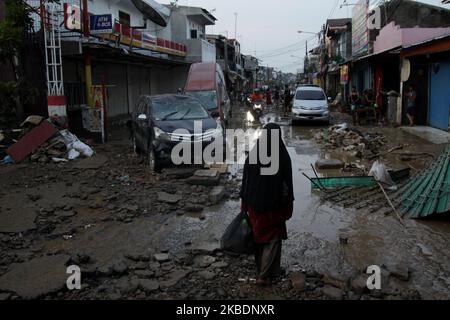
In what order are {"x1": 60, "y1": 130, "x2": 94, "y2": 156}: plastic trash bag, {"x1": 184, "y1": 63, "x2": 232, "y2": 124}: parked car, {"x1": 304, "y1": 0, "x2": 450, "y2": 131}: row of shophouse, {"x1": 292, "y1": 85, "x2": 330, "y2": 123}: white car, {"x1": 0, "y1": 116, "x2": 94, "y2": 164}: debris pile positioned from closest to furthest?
{"x1": 0, "y1": 116, "x2": 94, "y2": 164}: debris pile < {"x1": 60, "y1": 130, "x2": 94, "y2": 156}: plastic trash bag < {"x1": 304, "y1": 0, "x2": 450, "y2": 131}: row of shophouse < {"x1": 184, "y1": 63, "x2": 232, "y2": 124}: parked car < {"x1": 292, "y1": 85, "x2": 330, "y2": 123}: white car

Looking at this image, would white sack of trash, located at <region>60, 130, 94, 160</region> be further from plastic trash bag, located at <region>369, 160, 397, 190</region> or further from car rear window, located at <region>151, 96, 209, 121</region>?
plastic trash bag, located at <region>369, 160, 397, 190</region>

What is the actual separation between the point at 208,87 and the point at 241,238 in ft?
47.1

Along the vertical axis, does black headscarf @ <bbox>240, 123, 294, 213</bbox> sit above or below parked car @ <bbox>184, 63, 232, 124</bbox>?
below

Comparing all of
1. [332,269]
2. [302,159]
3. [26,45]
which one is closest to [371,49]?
[302,159]

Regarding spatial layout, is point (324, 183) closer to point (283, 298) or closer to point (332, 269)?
point (332, 269)

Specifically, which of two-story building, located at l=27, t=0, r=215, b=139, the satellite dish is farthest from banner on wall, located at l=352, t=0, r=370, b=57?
two-story building, located at l=27, t=0, r=215, b=139

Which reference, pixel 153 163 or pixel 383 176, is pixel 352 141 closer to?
pixel 383 176

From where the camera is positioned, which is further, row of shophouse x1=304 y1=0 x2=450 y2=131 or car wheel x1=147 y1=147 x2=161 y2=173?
row of shophouse x1=304 y1=0 x2=450 y2=131

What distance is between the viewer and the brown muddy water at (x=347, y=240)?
5047mm

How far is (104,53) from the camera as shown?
1839 cm

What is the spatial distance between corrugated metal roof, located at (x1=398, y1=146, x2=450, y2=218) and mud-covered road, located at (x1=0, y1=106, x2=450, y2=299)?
0.88ft

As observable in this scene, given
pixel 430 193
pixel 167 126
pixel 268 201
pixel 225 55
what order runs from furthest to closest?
pixel 225 55, pixel 167 126, pixel 430 193, pixel 268 201

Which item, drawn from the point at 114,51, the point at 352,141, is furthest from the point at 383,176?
the point at 114,51

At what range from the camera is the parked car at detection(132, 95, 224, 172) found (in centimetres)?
1001
